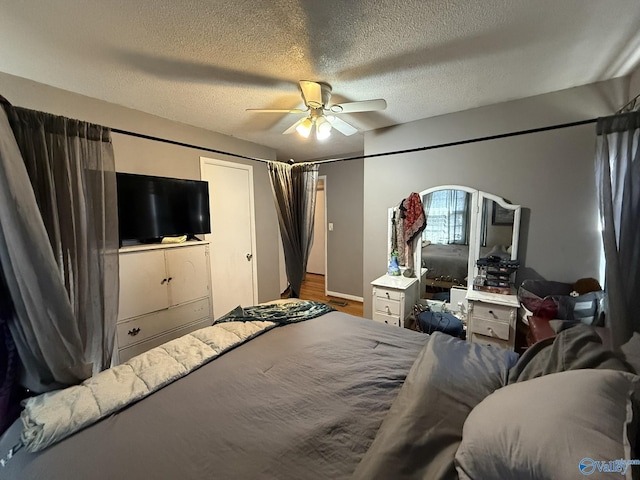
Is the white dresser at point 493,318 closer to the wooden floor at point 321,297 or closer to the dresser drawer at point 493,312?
the dresser drawer at point 493,312

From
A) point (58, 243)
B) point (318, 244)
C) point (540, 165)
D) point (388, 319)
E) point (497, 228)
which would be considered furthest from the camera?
point (318, 244)

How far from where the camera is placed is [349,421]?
102cm

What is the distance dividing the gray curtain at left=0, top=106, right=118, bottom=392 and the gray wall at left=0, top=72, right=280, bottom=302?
119 cm

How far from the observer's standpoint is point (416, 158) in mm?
2857

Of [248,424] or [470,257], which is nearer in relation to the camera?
[248,424]

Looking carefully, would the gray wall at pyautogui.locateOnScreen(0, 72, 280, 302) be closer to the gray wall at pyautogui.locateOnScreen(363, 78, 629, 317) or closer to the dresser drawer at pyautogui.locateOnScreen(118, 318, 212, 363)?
the dresser drawer at pyautogui.locateOnScreen(118, 318, 212, 363)

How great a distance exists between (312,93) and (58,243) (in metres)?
1.76

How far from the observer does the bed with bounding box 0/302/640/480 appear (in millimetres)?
727

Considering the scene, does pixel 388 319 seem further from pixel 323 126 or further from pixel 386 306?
pixel 323 126

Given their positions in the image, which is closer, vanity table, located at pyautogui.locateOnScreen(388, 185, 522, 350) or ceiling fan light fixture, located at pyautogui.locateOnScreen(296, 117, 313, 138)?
ceiling fan light fixture, located at pyautogui.locateOnScreen(296, 117, 313, 138)

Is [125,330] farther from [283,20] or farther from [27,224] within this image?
[283,20]

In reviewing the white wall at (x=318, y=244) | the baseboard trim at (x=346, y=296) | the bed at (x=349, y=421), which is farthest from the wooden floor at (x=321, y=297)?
the bed at (x=349, y=421)

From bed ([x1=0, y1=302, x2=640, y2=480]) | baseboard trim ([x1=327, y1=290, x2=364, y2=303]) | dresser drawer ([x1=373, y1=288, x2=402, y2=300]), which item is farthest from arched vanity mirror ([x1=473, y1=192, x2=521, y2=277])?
baseboard trim ([x1=327, y1=290, x2=364, y2=303])

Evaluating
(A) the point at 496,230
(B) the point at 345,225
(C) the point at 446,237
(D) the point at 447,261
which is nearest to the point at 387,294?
(D) the point at 447,261
